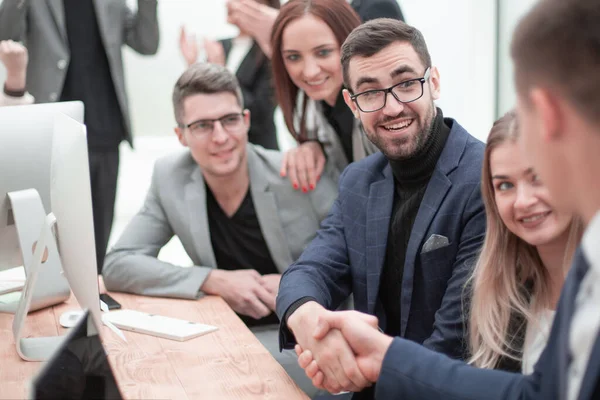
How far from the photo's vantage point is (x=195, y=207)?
2.40m

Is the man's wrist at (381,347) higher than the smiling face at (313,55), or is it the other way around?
the smiling face at (313,55)

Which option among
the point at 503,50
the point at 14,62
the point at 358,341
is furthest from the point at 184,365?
the point at 503,50

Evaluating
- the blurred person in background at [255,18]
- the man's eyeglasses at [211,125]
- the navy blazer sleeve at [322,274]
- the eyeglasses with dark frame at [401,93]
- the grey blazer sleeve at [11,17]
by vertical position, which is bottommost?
the navy blazer sleeve at [322,274]

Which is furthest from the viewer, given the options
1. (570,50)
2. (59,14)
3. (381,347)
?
(59,14)

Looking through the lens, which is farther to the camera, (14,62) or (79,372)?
(14,62)

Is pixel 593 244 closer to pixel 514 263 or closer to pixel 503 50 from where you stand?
pixel 514 263

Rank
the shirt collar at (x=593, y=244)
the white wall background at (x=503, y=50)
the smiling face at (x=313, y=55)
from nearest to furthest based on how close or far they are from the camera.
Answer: the shirt collar at (x=593, y=244), the smiling face at (x=313, y=55), the white wall background at (x=503, y=50)

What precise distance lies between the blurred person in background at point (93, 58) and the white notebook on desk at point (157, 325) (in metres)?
1.58

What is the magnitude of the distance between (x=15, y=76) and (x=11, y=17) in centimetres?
31

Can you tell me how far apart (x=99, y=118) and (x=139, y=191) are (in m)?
2.41

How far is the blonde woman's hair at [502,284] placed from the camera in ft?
4.91

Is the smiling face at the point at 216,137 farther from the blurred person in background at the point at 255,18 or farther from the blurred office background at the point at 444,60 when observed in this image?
the blurred office background at the point at 444,60

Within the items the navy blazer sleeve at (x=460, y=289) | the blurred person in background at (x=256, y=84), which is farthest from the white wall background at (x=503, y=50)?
the navy blazer sleeve at (x=460, y=289)

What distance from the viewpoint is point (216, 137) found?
7.75 feet
